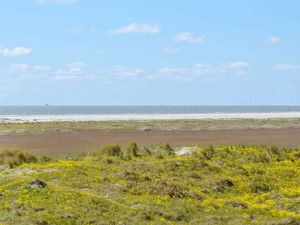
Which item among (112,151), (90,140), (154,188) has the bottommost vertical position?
(154,188)

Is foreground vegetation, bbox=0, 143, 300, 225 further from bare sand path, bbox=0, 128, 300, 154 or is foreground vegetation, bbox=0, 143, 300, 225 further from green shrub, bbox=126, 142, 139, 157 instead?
bare sand path, bbox=0, 128, 300, 154

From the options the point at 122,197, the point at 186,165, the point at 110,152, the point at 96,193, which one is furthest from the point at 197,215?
the point at 110,152

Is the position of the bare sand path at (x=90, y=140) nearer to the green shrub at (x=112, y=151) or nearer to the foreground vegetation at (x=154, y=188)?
the green shrub at (x=112, y=151)

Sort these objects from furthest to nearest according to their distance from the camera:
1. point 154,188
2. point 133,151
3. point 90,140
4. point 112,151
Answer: point 90,140
point 112,151
point 133,151
point 154,188

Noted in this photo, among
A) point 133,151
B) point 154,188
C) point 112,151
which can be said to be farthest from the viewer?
point 112,151

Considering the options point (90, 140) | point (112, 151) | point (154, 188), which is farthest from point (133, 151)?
point (90, 140)

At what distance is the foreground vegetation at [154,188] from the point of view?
2203cm

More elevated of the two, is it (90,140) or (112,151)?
(112,151)

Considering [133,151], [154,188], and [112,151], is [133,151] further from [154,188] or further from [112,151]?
[154,188]

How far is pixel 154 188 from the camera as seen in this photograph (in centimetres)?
2772

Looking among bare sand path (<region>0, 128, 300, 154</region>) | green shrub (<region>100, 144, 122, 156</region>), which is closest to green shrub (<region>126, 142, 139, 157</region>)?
green shrub (<region>100, 144, 122, 156</region>)

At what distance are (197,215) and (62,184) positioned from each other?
9352 millimetres

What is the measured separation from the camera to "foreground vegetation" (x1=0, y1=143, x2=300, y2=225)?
22031mm

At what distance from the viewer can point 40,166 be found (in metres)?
34.4
